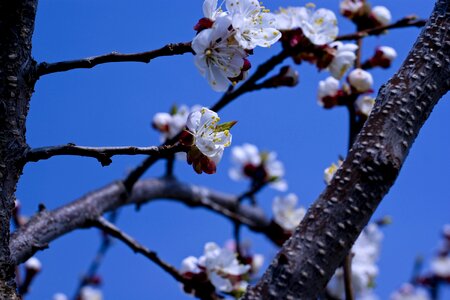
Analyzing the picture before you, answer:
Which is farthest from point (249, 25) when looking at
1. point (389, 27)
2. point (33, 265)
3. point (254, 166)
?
point (254, 166)

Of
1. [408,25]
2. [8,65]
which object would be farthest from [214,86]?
[408,25]

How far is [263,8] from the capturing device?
1150 mm

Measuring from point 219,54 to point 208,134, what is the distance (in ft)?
0.45

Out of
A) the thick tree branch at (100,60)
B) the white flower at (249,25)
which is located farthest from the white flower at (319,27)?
the thick tree branch at (100,60)

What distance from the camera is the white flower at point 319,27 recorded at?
4.76 ft

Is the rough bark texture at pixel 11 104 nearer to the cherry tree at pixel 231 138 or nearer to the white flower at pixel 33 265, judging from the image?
the cherry tree at pixel 231 138

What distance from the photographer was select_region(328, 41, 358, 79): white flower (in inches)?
59.3

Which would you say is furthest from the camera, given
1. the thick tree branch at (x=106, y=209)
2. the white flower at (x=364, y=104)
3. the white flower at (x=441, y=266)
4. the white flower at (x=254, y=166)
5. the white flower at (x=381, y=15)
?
the white flower at (x=441, y=266)

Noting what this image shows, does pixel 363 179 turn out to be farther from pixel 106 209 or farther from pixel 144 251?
pixel 106 209

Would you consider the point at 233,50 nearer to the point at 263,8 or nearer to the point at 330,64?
the point at 263,8

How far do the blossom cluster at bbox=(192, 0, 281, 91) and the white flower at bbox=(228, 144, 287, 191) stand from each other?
1776 millimetres

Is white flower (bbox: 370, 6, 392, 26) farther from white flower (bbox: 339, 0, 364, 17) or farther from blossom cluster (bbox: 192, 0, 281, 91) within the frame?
blossom cluster (bbox: 192, 0, 281, 91)


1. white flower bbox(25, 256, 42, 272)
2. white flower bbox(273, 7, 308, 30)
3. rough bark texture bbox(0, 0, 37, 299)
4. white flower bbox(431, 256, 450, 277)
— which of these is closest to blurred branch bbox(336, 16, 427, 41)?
white flower bbox(273, 7, 308, 30)

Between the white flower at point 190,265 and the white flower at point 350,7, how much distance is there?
0.86 meters
